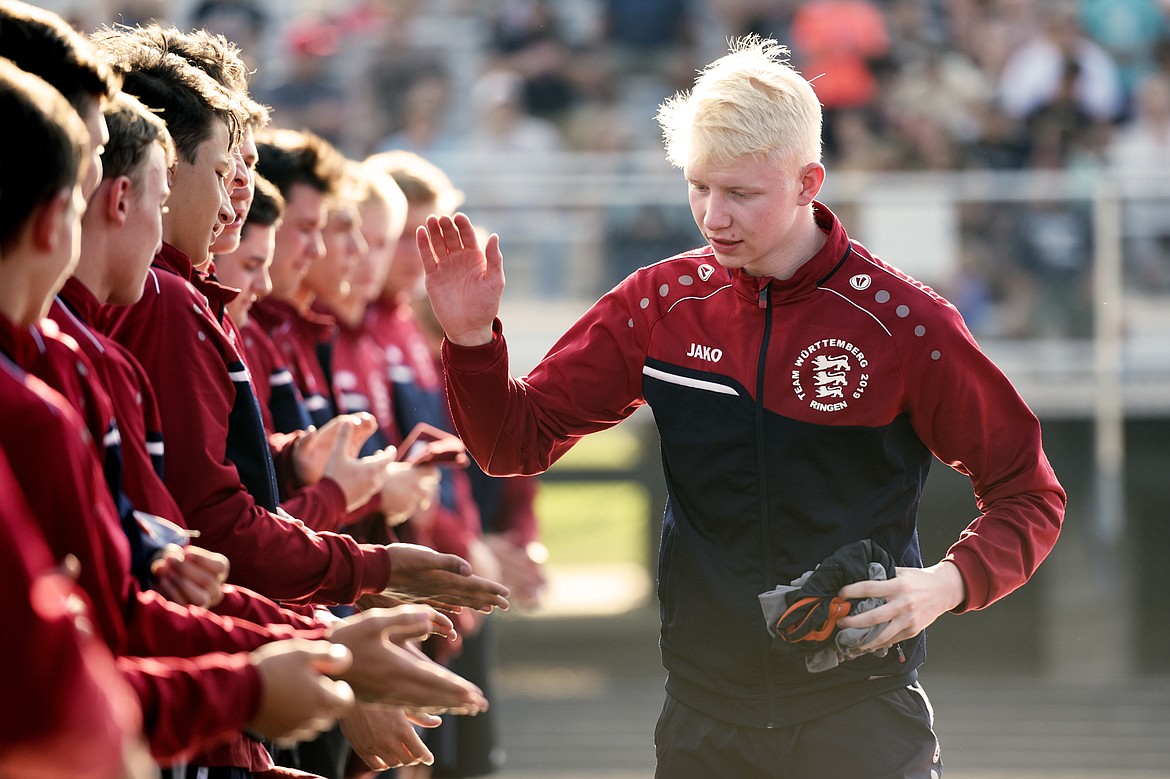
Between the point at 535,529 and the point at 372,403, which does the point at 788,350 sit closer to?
the point at 372,403

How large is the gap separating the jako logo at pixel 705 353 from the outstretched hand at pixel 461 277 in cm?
44

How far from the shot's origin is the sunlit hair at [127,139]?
255 cm

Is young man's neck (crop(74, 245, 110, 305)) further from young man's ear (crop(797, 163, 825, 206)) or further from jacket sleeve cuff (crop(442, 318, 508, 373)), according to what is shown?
young man's ear (crop(797, 163, 825, 206))

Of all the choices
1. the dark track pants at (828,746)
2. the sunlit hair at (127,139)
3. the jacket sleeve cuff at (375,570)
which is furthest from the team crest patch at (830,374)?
the sunlit hair at (127,139)

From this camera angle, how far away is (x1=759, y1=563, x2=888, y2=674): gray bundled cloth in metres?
2.94

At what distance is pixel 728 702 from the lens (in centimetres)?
319

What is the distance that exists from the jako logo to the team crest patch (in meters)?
0.17

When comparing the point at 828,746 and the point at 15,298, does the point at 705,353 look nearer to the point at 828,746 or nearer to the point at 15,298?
the point at 828,746

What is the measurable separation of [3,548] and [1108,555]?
9.11 meters

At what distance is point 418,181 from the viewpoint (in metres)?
5.61

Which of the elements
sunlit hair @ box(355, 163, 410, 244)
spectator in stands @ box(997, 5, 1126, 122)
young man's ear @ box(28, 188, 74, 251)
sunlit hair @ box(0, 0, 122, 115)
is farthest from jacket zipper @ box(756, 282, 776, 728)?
spectator in stands @ box(997, 5, 1126, 122)

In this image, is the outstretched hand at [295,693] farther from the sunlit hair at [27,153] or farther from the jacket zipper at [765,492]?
the jacket zipper at [765,492]

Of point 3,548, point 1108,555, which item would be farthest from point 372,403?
point 1108,555

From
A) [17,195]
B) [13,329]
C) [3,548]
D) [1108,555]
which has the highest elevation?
[17,195]
